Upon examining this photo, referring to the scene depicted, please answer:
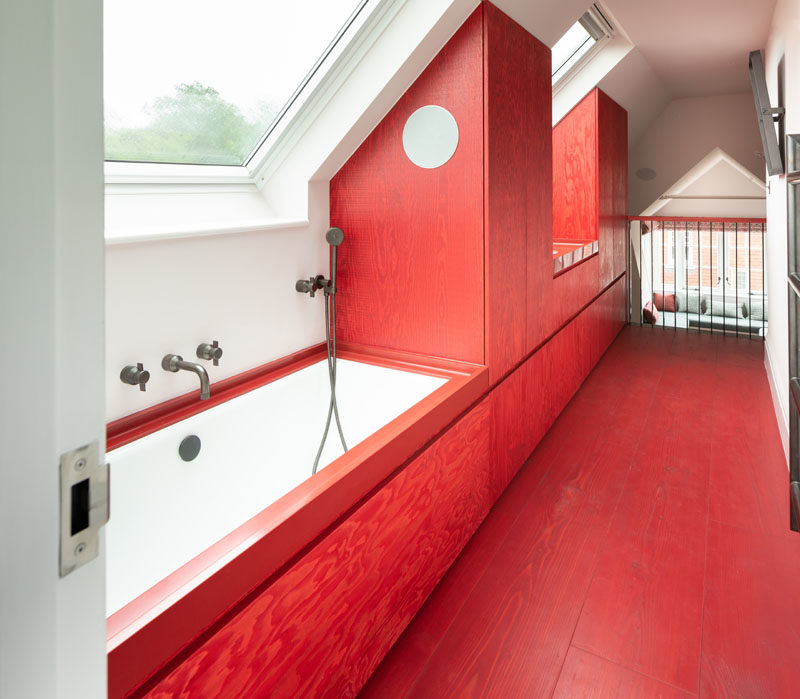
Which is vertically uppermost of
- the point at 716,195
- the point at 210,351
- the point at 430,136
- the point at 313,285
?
the point at 716,195

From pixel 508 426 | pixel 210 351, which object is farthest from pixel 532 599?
pixel 210 351

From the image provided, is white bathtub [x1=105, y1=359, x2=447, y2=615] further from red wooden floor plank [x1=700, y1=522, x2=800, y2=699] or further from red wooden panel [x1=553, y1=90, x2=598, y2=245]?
red wooden panel [x1=553, y1=90, x2=598, y2=245]

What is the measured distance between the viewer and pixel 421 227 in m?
2.35

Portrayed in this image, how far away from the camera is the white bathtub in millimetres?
1695

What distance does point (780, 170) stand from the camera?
3.01m

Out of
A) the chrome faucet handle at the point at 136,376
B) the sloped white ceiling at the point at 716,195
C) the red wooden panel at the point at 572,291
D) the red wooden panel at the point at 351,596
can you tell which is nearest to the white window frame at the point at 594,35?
the red wooden panel at the point at 572,291

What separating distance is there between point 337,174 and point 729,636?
2068mm

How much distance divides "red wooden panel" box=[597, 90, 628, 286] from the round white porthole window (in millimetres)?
2551

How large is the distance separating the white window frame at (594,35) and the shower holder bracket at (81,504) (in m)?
3.74

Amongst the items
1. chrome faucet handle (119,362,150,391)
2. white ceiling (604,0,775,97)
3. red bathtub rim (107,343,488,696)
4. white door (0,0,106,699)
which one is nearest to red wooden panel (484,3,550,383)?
red bathtub rim (107,343,488,696)

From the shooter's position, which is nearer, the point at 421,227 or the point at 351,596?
the point at 351,596

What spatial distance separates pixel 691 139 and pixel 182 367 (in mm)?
6377

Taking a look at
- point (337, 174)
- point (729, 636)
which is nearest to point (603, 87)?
point (337, 174)

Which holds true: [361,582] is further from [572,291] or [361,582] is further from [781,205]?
[781,205]
